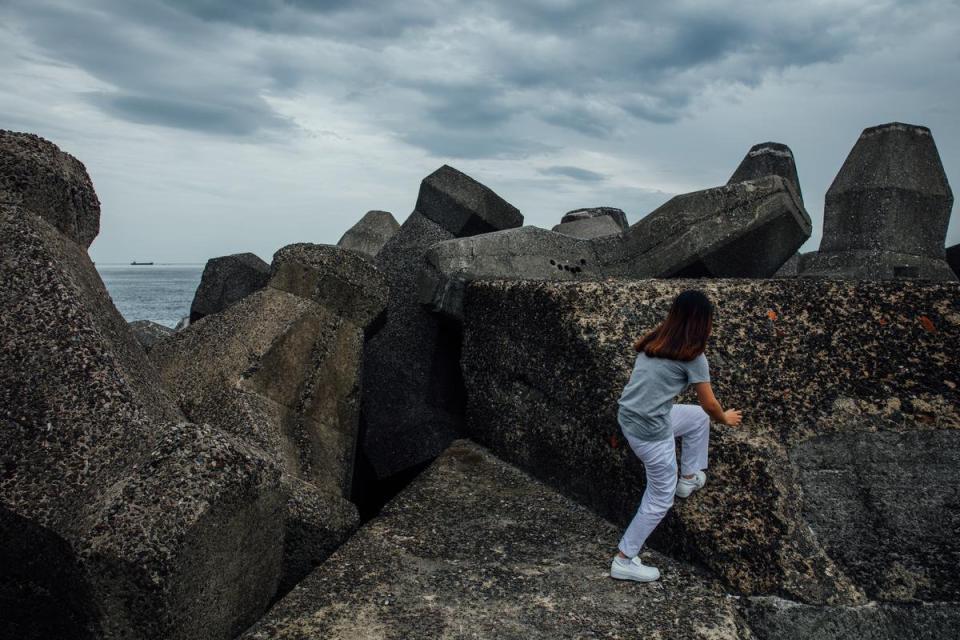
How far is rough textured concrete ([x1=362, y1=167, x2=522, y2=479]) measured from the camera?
430 centimetres

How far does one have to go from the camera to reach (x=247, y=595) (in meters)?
1.96

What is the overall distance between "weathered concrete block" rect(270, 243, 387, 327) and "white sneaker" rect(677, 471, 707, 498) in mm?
1748

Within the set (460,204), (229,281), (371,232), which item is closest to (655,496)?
(460,204)

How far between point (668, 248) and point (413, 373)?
1740mm

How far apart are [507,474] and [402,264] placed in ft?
7.19

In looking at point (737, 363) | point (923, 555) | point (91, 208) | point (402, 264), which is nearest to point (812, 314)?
point (737, 363)

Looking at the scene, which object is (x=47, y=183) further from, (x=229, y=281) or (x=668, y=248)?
(x=668, y=248)

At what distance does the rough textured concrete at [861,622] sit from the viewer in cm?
199

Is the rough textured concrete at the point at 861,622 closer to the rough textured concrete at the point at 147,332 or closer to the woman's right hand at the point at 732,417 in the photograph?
the woman's right hand at the point at 732,417

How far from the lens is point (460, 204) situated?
4910mm

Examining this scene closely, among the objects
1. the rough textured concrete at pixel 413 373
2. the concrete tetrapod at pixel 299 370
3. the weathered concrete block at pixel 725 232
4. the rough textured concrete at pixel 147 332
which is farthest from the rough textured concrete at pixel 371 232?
the concrete tetrapod at pixel 299 370

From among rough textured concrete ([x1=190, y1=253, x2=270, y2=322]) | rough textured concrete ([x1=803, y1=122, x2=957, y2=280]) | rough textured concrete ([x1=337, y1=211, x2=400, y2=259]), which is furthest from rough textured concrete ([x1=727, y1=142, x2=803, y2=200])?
rough textured concrete ([x1=190, y1=253, x2=270, y2=322])

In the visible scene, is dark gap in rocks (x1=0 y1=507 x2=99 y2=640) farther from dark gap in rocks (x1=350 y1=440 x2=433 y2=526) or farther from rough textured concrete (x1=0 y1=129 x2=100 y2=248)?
dark gap in rocks (x1=350 y1=440 x2=433 y2=526)

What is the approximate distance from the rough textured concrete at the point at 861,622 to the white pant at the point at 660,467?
1.27 ft
